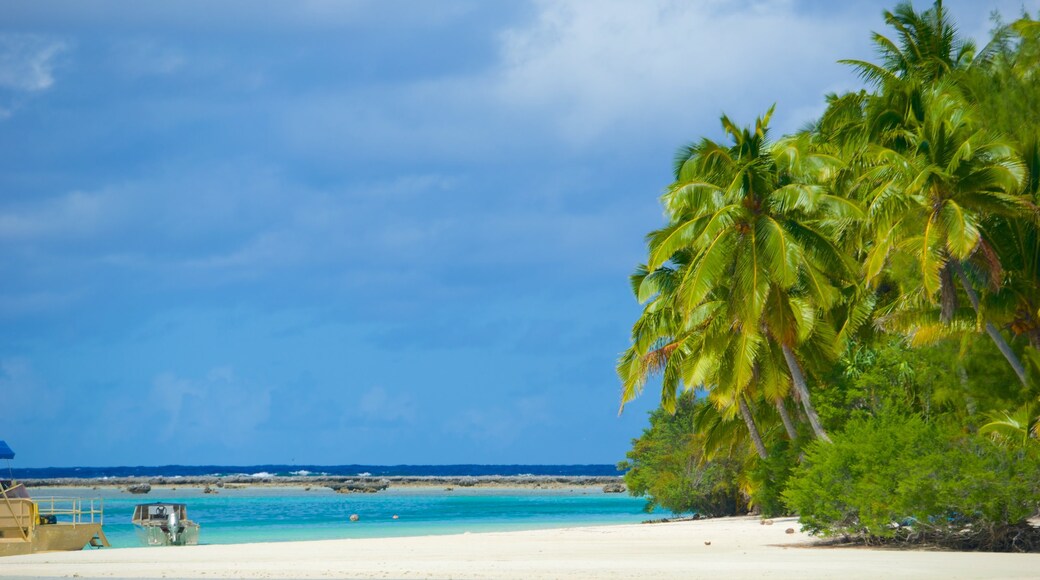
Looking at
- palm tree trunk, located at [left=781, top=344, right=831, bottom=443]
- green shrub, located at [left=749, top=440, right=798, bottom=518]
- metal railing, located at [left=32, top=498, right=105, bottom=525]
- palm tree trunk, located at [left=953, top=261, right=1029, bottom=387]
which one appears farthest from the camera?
metal railing, located at [left=32, top=498, right=105, bottom=525]

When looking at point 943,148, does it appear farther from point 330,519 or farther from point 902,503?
point 330,519

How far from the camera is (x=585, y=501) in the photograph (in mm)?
77875

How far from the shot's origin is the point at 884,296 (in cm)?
2950

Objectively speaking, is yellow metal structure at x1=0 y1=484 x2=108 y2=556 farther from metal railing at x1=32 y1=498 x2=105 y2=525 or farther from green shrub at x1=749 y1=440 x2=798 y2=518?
green shrub at x1=749 y1=440 x2=798 y2=518

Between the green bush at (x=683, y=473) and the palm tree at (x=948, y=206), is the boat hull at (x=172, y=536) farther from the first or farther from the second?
A: the palm tree at (x=948, y=206)

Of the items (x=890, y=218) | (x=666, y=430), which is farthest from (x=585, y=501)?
(x=890, y=218)

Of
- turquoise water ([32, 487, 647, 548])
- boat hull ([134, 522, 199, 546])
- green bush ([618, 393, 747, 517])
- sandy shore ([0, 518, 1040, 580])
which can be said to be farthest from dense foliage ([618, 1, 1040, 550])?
turquoise water ([32, 487, 647, 548])

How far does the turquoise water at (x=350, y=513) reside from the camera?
44312mm

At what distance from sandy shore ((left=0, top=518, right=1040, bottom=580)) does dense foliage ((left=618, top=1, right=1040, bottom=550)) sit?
4.60 ft

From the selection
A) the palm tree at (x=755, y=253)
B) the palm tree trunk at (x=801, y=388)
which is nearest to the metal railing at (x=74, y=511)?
the palm tree at (x=755, y=253)

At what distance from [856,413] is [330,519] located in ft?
121

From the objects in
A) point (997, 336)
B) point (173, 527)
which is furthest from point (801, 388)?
point (173, 527)

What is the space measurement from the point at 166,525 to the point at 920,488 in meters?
22.7

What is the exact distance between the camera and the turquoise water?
44.3 m
